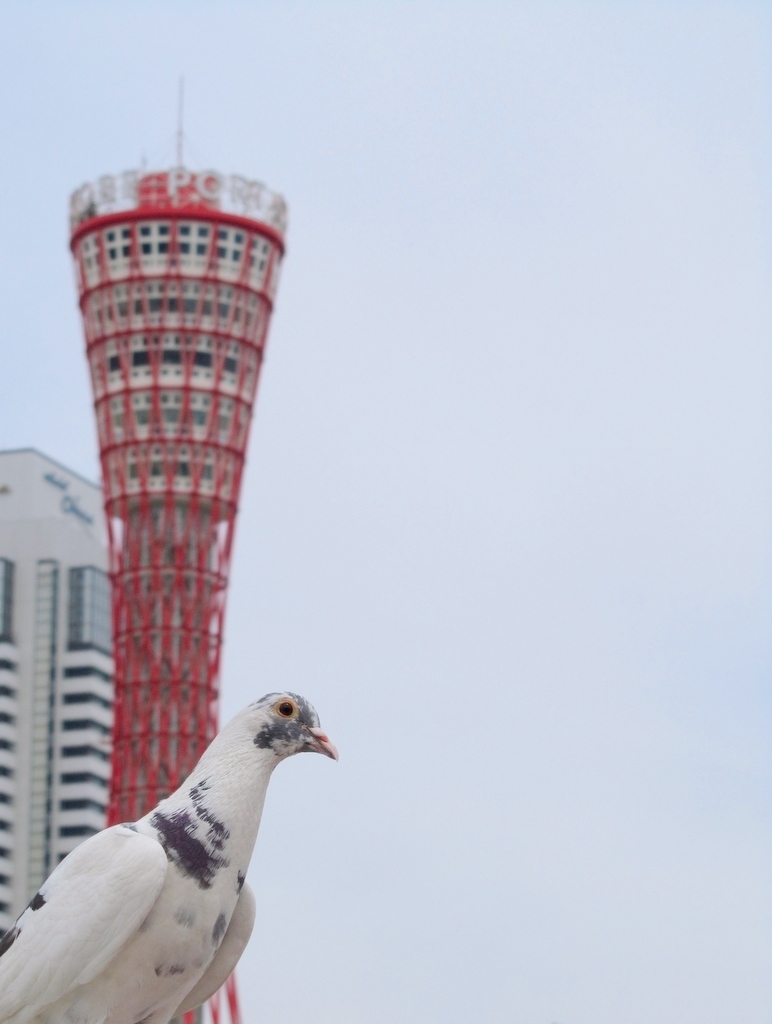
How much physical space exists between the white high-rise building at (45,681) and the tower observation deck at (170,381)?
43.0m

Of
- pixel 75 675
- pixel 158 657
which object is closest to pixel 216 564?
pixel 158 657

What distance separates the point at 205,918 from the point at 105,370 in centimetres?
5357

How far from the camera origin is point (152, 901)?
8.33m

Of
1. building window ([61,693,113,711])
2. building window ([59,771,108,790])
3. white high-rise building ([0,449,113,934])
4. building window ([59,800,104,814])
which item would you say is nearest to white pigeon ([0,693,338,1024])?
white high-rise building ([0,449,113,934])

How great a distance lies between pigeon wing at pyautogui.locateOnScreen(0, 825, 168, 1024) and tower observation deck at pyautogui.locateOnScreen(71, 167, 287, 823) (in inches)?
1998

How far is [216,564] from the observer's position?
200 feet

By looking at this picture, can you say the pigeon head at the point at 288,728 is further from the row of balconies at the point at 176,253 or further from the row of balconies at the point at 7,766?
the row of balconies at the point at 7,766

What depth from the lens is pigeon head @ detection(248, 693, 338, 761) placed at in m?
8.62

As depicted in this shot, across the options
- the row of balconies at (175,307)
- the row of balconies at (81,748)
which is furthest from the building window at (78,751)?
the row of balconies at (175,307)

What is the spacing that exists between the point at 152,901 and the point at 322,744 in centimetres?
101

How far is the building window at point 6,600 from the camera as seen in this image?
338 ft

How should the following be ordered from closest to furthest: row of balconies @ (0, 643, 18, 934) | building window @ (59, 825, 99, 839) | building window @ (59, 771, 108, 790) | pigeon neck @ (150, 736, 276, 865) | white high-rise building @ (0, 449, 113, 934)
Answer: pigeon neck @ (150, 736, 276, 865) → row of balconies @ (0, 643, 18, 934) → building window @ (59, 825, 99, 839) → white high-rise building @ (0, 449, 113, 934) → building window @ (59, 771, 108, 790)

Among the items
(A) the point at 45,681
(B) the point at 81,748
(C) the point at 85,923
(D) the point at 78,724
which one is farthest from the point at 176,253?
(C) the point at 85,923

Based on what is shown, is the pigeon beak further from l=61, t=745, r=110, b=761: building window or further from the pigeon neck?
l=61, t=745, r=110, b=761: building window
